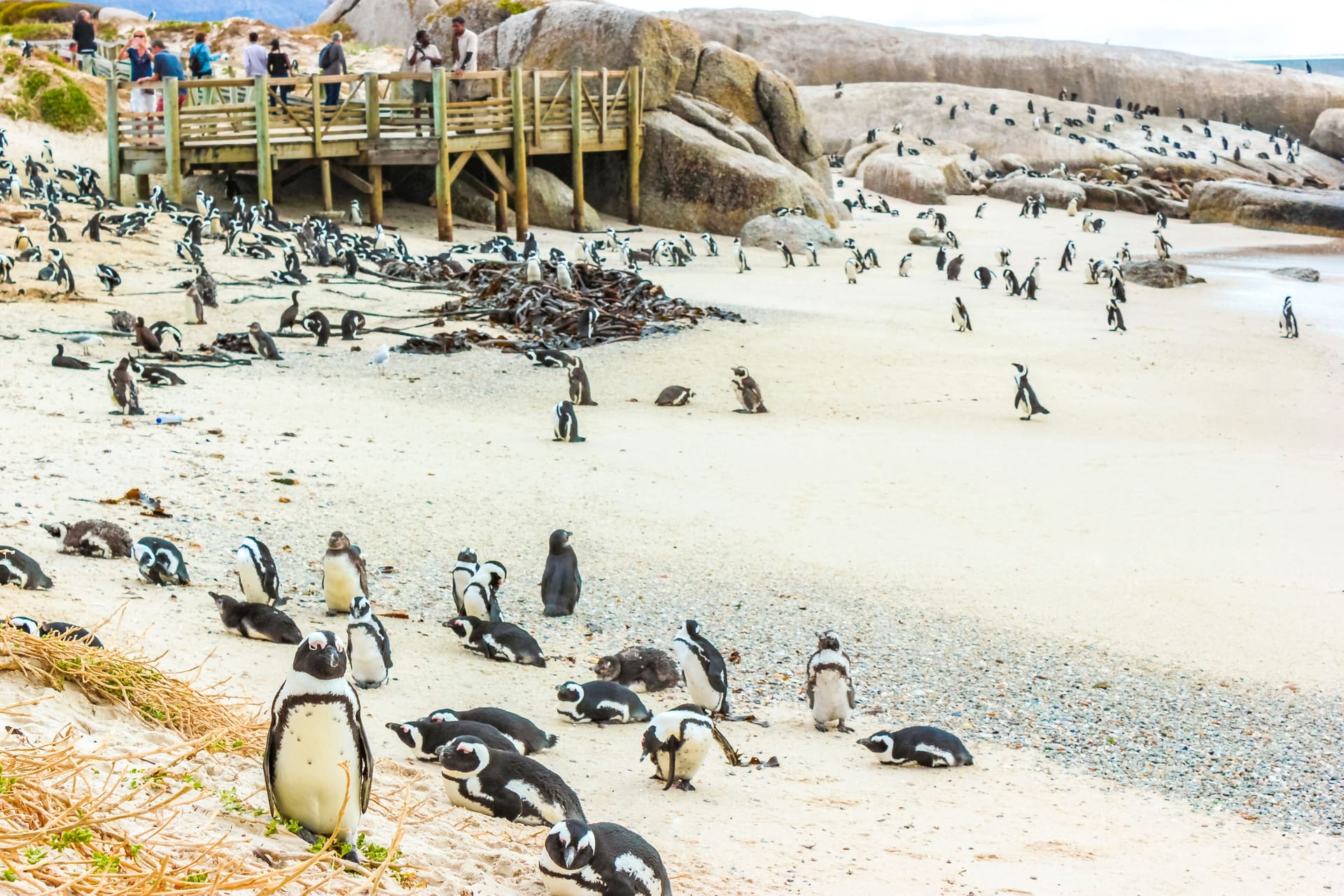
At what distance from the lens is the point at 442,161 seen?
22297 mm

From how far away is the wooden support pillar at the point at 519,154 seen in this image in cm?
2317

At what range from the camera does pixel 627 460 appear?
1029cm

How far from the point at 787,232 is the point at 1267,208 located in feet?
61.0

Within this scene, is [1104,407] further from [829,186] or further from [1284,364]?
[829,186]

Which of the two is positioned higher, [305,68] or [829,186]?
[305,68]

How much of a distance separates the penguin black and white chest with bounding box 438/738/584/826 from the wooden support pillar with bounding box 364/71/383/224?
1942cm

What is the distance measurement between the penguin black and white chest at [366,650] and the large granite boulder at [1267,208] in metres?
35.9

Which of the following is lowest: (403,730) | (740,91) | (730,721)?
(730,721)

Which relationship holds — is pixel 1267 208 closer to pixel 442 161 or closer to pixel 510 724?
pixel 442 161

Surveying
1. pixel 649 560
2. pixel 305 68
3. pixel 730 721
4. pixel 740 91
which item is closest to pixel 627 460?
pixel 649 560

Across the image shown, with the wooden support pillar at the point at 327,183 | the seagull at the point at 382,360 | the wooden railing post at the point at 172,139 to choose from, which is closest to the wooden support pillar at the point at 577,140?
the wooden support pillar at the point at 327,183

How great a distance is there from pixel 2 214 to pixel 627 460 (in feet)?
36.8

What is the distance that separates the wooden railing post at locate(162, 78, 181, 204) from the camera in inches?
785

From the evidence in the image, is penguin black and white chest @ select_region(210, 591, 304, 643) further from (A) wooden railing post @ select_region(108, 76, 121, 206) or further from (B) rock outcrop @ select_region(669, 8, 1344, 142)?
(B) rock outcrop @ select_region(669, 8, 1344, 142)
